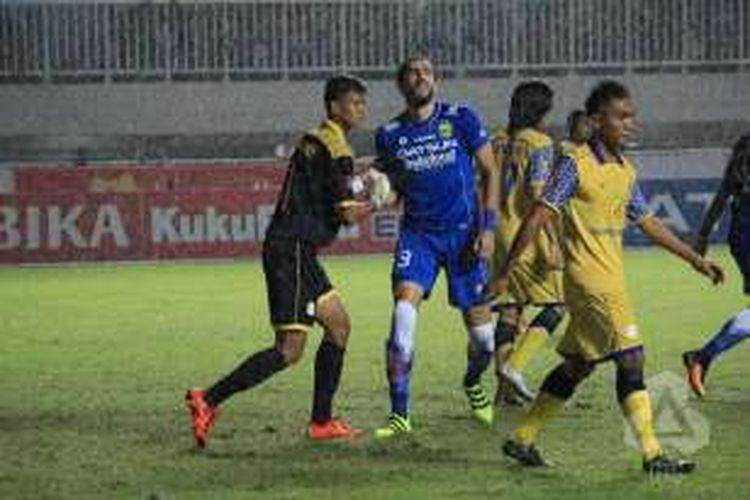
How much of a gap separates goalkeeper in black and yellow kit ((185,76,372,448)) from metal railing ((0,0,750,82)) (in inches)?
1082

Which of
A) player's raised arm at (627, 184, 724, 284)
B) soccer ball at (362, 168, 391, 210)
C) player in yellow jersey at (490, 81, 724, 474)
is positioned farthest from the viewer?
soccer ball at (362, 168, 391, 210)

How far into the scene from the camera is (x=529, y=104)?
10844 millimetres

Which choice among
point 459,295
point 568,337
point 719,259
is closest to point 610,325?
point 568,337

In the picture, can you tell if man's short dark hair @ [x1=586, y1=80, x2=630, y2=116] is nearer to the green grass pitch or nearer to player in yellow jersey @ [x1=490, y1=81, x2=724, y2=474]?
player in yellow jersey @ [x1=490, y1=81, x2=724, y2=474]

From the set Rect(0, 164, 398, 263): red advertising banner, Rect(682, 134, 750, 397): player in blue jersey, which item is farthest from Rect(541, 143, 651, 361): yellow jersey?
Rect(0, 164, 398, 263): red advertising banner

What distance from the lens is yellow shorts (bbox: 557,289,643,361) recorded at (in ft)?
26.0

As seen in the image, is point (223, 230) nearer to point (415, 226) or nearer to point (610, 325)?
point (415, 226)

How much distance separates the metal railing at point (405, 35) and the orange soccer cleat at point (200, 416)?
27.8 meters

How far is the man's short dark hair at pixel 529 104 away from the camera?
10.8 metres

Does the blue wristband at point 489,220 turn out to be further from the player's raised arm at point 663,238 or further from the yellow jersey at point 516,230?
the player's raised arm at point 663,238

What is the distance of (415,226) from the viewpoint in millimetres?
9875

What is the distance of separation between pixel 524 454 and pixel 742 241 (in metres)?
3.69

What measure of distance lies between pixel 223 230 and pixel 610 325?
22378 millimetres

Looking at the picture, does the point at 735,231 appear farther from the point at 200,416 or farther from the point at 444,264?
the point at 200,416
